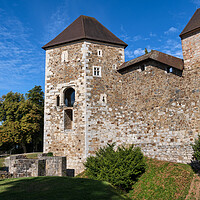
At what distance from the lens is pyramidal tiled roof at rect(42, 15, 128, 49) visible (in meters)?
19.3

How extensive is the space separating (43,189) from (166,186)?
7953 millimetres

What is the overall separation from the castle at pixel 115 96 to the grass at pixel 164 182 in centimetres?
119

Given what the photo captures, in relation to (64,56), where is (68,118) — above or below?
below

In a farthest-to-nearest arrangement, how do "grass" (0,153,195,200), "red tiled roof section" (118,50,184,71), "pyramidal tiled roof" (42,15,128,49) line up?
"pyramidal tiled roof" (42,15,128,49)
"red tiled roof section" (118,50,184,71)
"grass" (0,153,195,200)

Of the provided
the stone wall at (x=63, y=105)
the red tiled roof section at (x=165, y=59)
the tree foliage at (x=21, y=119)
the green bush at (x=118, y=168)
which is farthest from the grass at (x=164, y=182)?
the tree foliage at (x=21, y=119)

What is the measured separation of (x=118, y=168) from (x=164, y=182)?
9.14 ft

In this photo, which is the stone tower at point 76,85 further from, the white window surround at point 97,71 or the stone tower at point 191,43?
the stone tower at point 191,43

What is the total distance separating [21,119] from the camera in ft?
94.5

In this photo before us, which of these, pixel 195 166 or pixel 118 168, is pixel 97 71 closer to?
pixel 118 168

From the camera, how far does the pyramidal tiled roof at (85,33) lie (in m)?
19.3

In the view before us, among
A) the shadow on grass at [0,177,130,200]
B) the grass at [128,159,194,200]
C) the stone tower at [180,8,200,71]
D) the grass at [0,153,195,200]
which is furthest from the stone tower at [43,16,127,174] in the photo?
the shadow on grass at [0,177,130,200]

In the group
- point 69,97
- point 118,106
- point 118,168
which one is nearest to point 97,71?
point 118,106

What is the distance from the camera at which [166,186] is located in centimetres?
1245

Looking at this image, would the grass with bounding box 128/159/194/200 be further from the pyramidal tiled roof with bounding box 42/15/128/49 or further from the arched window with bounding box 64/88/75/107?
the pyramidal tiled roof with bounding box 42/15/128/49
